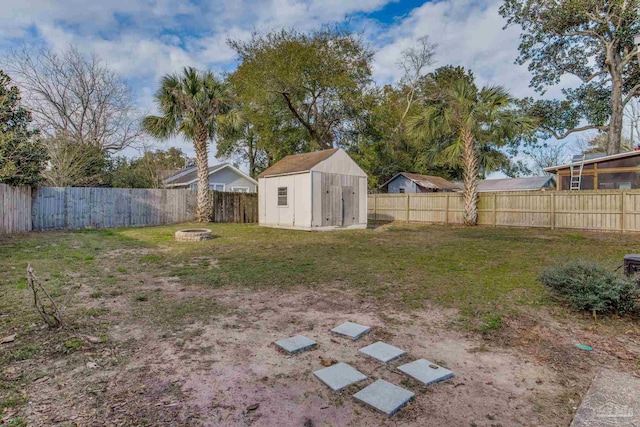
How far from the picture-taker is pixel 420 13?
41.9ft

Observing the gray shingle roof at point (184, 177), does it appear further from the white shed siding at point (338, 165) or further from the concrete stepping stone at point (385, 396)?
the concrete stepping stone at point (385, 396)

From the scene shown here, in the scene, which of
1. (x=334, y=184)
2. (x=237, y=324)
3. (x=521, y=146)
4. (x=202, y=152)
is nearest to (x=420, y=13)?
(x=334, y=184)

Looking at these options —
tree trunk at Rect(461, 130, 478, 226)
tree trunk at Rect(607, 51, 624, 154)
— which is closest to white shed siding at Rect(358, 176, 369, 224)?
tree trunk at Rect(461, 130, 478, 226)

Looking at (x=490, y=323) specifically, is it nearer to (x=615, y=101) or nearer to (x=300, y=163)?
(x=300, y=163)

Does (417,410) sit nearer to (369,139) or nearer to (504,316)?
(504,316)

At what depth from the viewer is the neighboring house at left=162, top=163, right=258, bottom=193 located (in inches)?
875

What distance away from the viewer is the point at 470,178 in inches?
578

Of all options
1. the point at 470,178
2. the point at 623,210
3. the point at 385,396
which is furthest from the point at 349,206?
the point at 385,396

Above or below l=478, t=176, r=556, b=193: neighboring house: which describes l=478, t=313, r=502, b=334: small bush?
below

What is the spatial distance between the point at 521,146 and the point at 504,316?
29.4 meters

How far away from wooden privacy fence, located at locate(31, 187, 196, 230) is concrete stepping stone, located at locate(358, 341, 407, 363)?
43.6ft

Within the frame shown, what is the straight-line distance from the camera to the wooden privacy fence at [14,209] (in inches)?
369

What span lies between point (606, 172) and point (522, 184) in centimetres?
1131

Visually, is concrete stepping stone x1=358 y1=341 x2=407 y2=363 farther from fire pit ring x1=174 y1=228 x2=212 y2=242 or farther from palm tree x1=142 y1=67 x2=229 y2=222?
palm tree x1=142 y1=67 x2=229 y2=222
